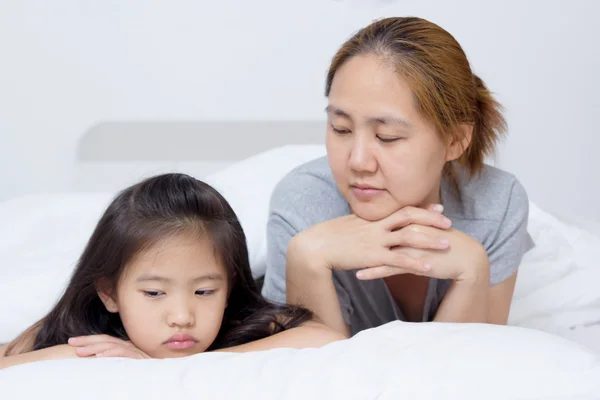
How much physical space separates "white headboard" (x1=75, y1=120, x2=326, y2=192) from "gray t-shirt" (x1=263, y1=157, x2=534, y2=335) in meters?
1.07

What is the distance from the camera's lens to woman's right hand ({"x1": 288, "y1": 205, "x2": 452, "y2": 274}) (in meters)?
1.49

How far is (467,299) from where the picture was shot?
59.8 inches

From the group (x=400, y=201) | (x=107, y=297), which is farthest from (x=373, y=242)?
(x=107, y=297)

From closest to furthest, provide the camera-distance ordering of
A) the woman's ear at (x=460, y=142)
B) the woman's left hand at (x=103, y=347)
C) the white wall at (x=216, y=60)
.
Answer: the woman's left hand at (x=103, y=347) < the woman's ear at (x=460, y=142) < the white wall at (x=216, y=60)

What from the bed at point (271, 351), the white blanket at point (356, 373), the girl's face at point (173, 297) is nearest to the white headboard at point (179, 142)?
the bed at point (271, 351)

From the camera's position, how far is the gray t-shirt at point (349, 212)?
5.37 ft

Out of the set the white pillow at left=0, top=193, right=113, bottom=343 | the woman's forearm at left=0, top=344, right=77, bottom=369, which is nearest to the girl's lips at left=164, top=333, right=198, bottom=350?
the woman's forearm at left=0, top=344, right=77, bottom=369

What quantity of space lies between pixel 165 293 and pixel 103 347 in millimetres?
123

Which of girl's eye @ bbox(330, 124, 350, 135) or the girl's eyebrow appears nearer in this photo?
the girl's eyebrow

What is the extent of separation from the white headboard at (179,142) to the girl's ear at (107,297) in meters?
1.32

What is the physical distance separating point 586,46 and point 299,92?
0.93 metres

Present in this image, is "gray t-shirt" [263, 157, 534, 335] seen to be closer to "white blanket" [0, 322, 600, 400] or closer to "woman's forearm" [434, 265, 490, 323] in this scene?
"woman's forearm" [434, 265, 490, 323]

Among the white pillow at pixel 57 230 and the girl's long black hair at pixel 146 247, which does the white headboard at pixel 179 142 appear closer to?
the white pillow at pixel 57 230

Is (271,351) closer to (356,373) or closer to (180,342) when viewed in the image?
(356,373)
